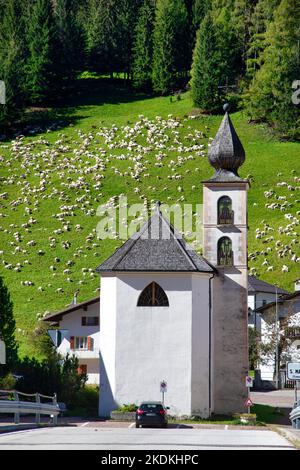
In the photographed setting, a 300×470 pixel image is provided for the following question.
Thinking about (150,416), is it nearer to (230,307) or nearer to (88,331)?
(230,307)

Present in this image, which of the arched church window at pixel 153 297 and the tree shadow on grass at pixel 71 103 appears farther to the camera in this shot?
the tree shadow on grass at pixel 71 103

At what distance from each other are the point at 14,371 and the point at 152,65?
318 ft

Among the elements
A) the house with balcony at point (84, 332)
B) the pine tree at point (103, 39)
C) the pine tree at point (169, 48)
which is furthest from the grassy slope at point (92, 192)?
the pine tree at point (103, 39)

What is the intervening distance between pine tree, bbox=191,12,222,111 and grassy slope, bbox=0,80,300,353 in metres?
2.45

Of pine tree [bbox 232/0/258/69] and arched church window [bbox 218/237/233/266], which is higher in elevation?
pine tree [bbox 232/0/258/69]

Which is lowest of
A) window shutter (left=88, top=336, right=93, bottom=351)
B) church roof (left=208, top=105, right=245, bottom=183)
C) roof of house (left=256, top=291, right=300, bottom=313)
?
window shutter (left=88, top=336, right=93, bottom=351)

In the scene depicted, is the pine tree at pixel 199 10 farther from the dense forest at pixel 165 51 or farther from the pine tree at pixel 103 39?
Answer: the pine tree at pixel 103 39

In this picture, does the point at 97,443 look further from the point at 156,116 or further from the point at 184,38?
the point at 184,38

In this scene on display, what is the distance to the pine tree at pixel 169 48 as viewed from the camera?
131m

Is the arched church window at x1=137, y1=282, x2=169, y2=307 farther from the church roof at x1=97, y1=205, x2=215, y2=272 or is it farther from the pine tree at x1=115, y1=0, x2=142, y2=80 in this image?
the pine tree at x1=115, y1=0, x2=142, y2=80

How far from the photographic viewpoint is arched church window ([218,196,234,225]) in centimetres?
4628

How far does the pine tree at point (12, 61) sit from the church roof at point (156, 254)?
7240 centimetres

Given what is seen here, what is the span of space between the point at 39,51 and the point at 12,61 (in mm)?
10176

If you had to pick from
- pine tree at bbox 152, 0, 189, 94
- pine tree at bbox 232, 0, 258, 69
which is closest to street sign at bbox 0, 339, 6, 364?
pine tree at bbox 152, 0, 189, 94
